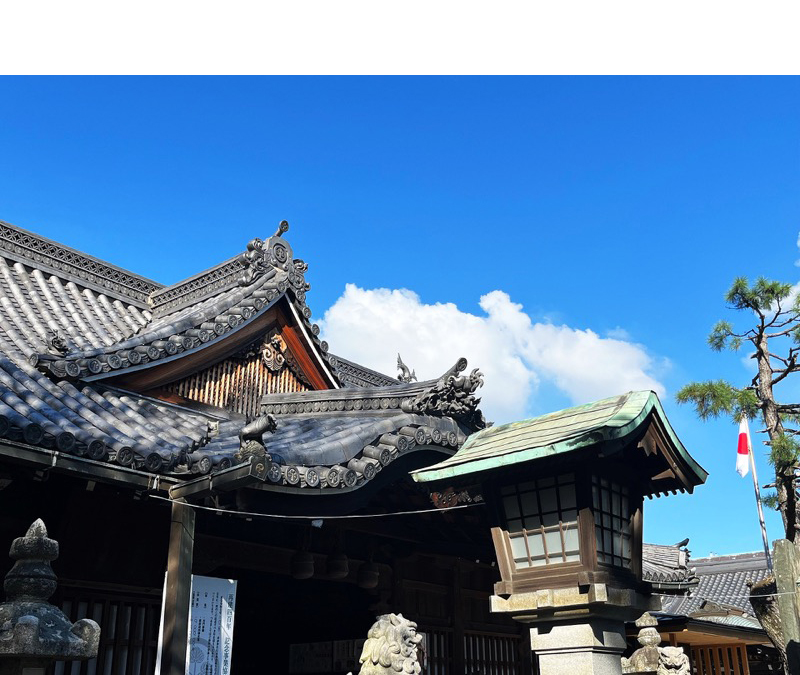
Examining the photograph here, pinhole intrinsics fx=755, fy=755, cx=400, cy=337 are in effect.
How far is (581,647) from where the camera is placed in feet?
24.7

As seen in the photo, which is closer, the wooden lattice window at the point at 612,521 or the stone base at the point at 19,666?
the stone base at the point at 19,666

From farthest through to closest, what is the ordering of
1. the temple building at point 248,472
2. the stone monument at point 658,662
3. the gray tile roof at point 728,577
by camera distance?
the gray tile roof at point 728,577, the stone monument at point 658,662, the temple building at point 248,472

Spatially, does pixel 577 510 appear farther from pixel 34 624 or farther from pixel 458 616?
pixel 458 616

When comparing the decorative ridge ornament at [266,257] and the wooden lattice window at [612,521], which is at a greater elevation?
the decorative ridge ornament at [266,257]

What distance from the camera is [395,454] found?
931 centimetres

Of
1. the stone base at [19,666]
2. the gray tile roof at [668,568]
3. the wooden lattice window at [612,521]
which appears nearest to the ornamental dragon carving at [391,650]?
the wooden lattice window at [612,521]

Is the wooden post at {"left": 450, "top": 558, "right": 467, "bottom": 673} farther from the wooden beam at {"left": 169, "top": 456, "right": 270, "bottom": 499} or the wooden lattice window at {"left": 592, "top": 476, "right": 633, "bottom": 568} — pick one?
the wooden beam at {"left": 169, "top": 456, "right": 270, "bottom": 499}

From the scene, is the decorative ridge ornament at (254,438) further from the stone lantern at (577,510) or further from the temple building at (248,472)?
the stone lantern at (577,510)

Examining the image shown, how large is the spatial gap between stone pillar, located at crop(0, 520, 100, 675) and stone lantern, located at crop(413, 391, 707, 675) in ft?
15.9

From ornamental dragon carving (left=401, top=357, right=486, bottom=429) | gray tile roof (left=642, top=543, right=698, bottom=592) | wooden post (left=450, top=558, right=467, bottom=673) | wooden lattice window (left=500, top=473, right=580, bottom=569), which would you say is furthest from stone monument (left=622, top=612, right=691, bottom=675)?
ornamental dragon carving (left=401, top=357, right=486, bottom=429)

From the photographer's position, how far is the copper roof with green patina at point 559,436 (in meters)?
7.68

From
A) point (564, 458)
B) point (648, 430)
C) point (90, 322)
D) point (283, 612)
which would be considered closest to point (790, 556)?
point (648, 430)

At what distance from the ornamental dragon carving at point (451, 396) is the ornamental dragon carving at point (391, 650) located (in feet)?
10.9

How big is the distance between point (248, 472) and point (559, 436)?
3.22m
